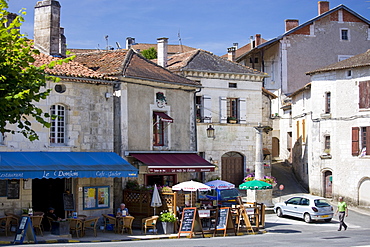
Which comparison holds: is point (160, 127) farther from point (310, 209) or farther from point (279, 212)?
point (310, 209)

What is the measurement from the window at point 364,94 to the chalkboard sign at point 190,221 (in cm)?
1612

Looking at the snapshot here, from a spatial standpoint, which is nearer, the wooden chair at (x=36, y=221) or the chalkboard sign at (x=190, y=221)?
the wooden chair at (x=36, y=221)

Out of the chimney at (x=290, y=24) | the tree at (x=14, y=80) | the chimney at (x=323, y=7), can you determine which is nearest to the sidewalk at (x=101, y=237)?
the tree at (x=14, y=80)

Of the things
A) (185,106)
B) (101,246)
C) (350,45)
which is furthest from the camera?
(350,45)

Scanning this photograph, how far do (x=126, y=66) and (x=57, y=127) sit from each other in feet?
14.7

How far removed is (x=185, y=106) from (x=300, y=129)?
1522 centimetres

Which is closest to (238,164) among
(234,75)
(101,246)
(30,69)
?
(234,75)

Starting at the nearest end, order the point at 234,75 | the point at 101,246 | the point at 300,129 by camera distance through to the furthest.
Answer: the point at 101,246 → the point at 234,75 → the point at 300,129

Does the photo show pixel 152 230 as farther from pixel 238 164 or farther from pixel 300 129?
pixel 300 129

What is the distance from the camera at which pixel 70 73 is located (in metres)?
23.0

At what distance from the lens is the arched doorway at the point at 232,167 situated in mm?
36562

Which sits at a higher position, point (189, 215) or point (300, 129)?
point (300, 129)

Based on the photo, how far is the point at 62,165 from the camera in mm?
21062

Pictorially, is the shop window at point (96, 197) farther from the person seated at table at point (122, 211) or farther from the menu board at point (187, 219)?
the menu board at point (187, 219)
